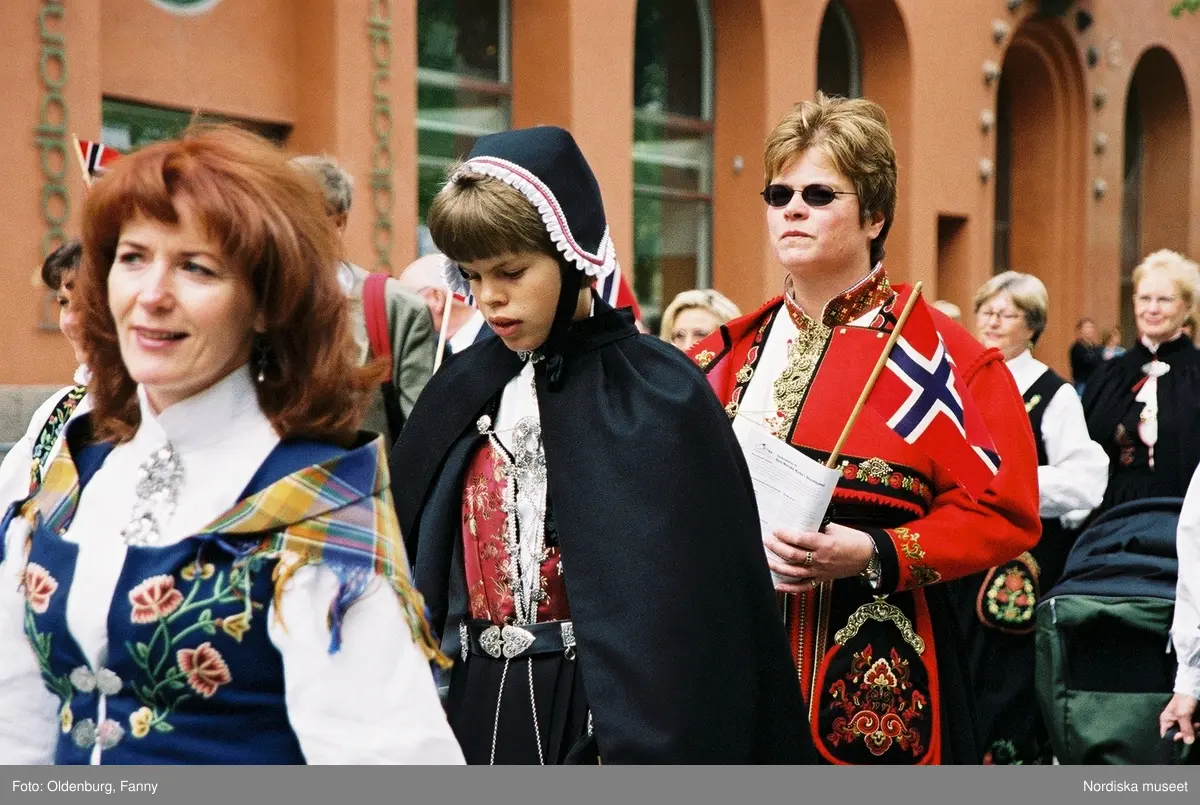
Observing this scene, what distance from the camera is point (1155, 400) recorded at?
7238mm

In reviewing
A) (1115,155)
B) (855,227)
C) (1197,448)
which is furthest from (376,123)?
(1115,155)

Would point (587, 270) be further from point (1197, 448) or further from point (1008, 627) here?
point (1197, 448)

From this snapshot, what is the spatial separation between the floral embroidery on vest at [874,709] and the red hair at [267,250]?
149cm

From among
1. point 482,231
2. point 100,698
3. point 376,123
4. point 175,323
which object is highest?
point 376,123

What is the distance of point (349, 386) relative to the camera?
218 cm

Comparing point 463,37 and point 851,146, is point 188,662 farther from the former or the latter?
point 463,37

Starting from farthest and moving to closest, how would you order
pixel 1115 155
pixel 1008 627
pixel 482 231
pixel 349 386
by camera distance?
pixel 1115 155 → pixel 1008 627 → pixel 482 231 → pixel 349 386

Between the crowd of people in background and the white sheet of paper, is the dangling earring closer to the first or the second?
the crowd of people in background

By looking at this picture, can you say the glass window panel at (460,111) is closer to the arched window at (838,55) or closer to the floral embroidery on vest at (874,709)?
the arched window at (838,55)

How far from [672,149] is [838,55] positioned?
3.26 metres

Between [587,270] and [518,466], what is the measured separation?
39 centimetres

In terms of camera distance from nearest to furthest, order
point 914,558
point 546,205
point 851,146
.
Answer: point 546,205 < point 914,558 < point 851,146

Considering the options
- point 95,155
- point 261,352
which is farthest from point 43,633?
point 95,155

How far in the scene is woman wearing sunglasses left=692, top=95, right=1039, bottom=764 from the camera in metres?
3.29
